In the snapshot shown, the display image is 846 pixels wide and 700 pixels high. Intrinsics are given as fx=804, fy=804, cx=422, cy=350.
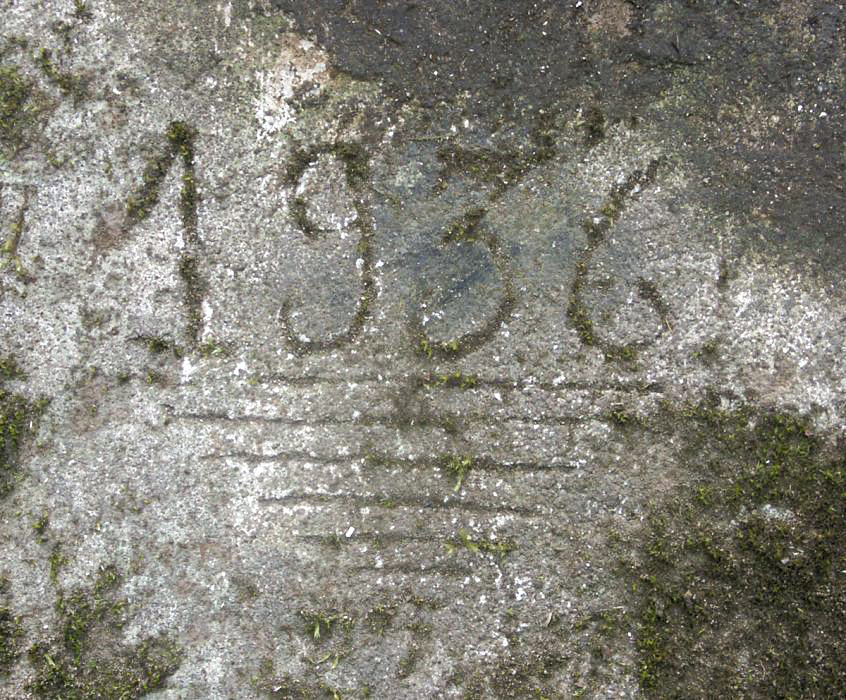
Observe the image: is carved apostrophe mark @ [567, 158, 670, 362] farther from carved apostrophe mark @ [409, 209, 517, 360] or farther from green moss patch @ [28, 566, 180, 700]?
green moss patch @ [28, 566, 180, 700]

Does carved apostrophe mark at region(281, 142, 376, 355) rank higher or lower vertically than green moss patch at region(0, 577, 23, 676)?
higher

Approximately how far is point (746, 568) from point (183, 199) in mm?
1859

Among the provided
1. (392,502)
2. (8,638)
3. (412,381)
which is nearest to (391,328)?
(412,381)

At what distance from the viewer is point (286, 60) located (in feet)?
7.21

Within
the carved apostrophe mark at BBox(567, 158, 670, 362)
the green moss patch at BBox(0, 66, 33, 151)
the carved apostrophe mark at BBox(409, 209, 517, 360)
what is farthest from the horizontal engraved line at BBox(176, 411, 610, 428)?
the green moss patch at BBox(0, 66, 33, 151)

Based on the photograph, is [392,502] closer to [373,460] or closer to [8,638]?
[373,460]

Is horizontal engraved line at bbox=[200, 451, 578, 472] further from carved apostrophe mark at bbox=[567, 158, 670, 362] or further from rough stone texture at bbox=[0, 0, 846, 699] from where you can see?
carved apostrophe mark at bbox=[567, 158, 670, 362]

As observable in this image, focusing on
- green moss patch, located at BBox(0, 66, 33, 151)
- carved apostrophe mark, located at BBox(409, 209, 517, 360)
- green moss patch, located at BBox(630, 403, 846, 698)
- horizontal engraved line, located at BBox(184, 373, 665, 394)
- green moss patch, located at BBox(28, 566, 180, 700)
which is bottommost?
green moss patch, located at BBox(28, 566, 180, 700)

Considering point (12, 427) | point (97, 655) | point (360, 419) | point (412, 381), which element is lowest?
point (97, 655)

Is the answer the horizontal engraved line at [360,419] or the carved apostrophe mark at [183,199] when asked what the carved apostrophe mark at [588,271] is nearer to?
the horizontal engraved line at [360,419]

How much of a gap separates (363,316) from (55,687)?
1357 millimetres

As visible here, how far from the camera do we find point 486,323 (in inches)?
89.0

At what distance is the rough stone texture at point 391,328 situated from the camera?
2.19 m

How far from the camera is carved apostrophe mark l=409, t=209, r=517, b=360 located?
224 cm
